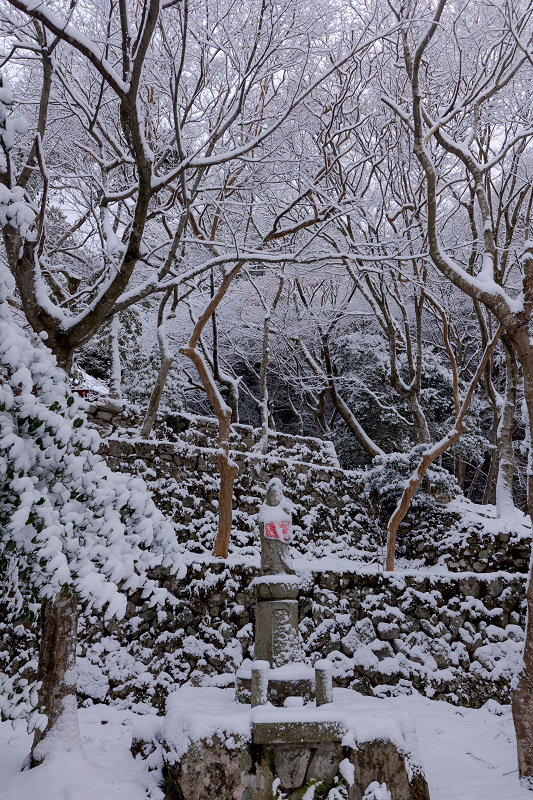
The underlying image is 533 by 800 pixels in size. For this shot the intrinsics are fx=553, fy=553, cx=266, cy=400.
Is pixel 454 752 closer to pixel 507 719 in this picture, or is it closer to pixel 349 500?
pixel 507 719

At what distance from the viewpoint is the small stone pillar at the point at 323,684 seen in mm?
4512

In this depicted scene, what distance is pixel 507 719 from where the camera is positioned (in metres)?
7.02

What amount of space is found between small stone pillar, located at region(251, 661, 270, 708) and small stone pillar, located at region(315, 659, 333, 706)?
44 centimetres

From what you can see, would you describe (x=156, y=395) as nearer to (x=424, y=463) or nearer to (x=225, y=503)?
(x=225, y=503)

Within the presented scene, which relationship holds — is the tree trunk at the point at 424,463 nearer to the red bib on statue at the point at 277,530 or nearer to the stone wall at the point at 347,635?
the stone wall at the point at 347,635

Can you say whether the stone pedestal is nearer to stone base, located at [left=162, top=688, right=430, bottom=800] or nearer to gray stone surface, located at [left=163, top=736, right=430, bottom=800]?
stone base, located at [left=162, top=688, right=430, bottom=800]

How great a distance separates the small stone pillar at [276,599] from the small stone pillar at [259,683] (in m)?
0.42

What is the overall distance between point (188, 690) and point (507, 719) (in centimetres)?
428

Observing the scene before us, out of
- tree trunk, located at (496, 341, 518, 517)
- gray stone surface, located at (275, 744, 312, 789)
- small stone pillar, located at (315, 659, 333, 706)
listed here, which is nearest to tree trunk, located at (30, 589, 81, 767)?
gray stone surface, located at (275, 744, 312, 789)

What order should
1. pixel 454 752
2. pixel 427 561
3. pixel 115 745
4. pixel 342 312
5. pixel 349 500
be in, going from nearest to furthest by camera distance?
pixel 115 745 < pixel 454 752 < pixel 427 561 < pixel 349 500 < pixel 342 312

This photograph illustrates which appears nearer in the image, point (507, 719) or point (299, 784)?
point (299, 784)

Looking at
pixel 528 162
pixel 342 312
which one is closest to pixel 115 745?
pixel 342 312

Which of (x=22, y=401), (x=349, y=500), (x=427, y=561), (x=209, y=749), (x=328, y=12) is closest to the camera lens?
(x=22, y=401)

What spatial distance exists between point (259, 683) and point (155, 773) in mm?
1128
